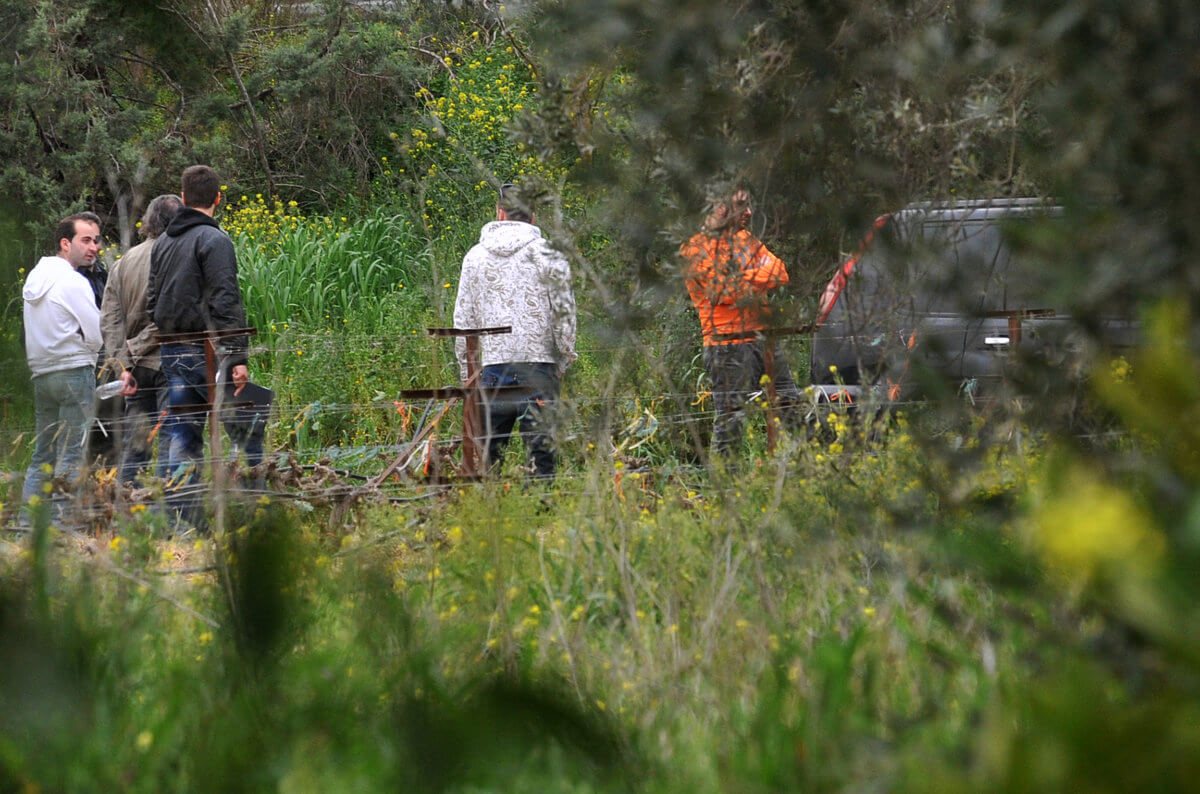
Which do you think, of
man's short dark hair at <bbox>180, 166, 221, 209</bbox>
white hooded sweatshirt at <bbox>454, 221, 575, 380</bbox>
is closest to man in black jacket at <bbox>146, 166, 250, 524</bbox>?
man's short dark hair at <bbox>180, 166, 221, 209</bbox>

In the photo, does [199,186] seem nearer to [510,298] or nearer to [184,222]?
[184,222]

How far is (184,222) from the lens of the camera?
19.1 feet

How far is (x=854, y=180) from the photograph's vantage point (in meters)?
2.39

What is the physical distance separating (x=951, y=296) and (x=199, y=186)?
180 inches

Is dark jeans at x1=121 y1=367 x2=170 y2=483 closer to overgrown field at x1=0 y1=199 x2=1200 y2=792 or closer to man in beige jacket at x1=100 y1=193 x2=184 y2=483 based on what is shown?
man in beige jacket at x1=100 y1=193 x2=184 y2=483

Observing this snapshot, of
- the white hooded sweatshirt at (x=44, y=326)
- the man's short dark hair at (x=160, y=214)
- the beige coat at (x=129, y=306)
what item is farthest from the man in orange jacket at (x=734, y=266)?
the man's short dark hair at (x=160, y=214)

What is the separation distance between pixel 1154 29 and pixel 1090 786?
1.56 metres

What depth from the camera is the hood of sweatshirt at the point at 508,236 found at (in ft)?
19.7

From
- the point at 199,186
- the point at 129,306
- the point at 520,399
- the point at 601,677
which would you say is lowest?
the point at 601,677

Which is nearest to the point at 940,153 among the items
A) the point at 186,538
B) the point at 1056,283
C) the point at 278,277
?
the point at 1056,283

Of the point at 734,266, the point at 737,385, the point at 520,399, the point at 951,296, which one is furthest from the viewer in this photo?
the point at 520,399

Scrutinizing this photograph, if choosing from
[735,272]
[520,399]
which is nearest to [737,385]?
[520,399]

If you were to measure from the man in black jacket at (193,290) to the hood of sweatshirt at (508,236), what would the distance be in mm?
1228

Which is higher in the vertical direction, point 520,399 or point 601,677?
point 520,399
